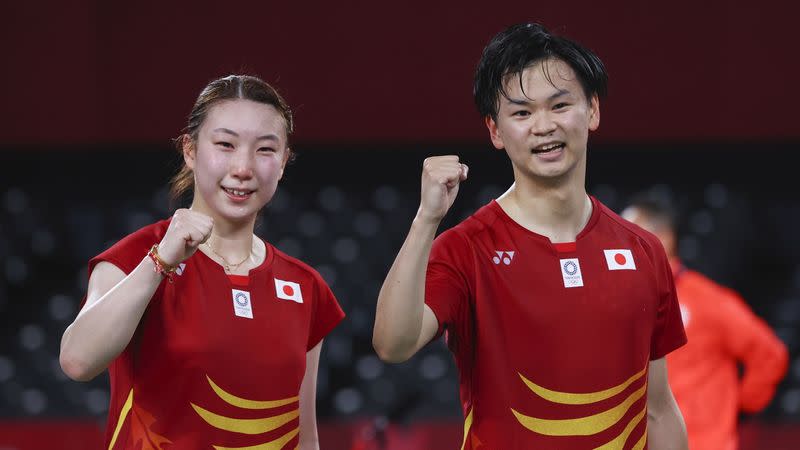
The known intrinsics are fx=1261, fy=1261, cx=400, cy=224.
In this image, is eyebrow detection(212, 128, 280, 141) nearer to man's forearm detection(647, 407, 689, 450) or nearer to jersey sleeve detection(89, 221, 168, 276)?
jersey sleeve detection(89, 221, 168, 276)

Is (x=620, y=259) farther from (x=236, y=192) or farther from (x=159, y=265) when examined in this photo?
(x=159, y=265)

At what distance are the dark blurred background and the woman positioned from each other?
12.9ft

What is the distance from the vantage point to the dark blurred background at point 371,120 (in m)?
6.89

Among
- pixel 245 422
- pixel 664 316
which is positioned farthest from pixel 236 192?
pixel 664 316

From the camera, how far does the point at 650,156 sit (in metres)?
7.20

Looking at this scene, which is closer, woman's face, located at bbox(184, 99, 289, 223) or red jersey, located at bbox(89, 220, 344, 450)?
red jersey, located at bbox(89, 220, 344, 450)

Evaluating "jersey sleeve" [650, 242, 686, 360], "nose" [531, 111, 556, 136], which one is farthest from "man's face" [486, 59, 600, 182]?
"jersey sleeve" [650, 242, 686, 360]

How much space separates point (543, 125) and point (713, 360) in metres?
2.67

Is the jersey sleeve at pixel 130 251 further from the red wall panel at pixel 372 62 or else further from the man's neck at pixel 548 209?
the red wall panel at pixel 372 62

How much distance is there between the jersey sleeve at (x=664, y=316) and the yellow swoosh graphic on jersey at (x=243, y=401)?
777mm

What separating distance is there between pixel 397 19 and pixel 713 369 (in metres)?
2.98

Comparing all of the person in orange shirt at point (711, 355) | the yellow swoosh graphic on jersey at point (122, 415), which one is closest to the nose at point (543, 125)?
the yellow swoosh graphic on jersey at point (122, 415)

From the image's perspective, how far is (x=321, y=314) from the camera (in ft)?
9.20

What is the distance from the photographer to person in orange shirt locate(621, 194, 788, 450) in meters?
4.79
